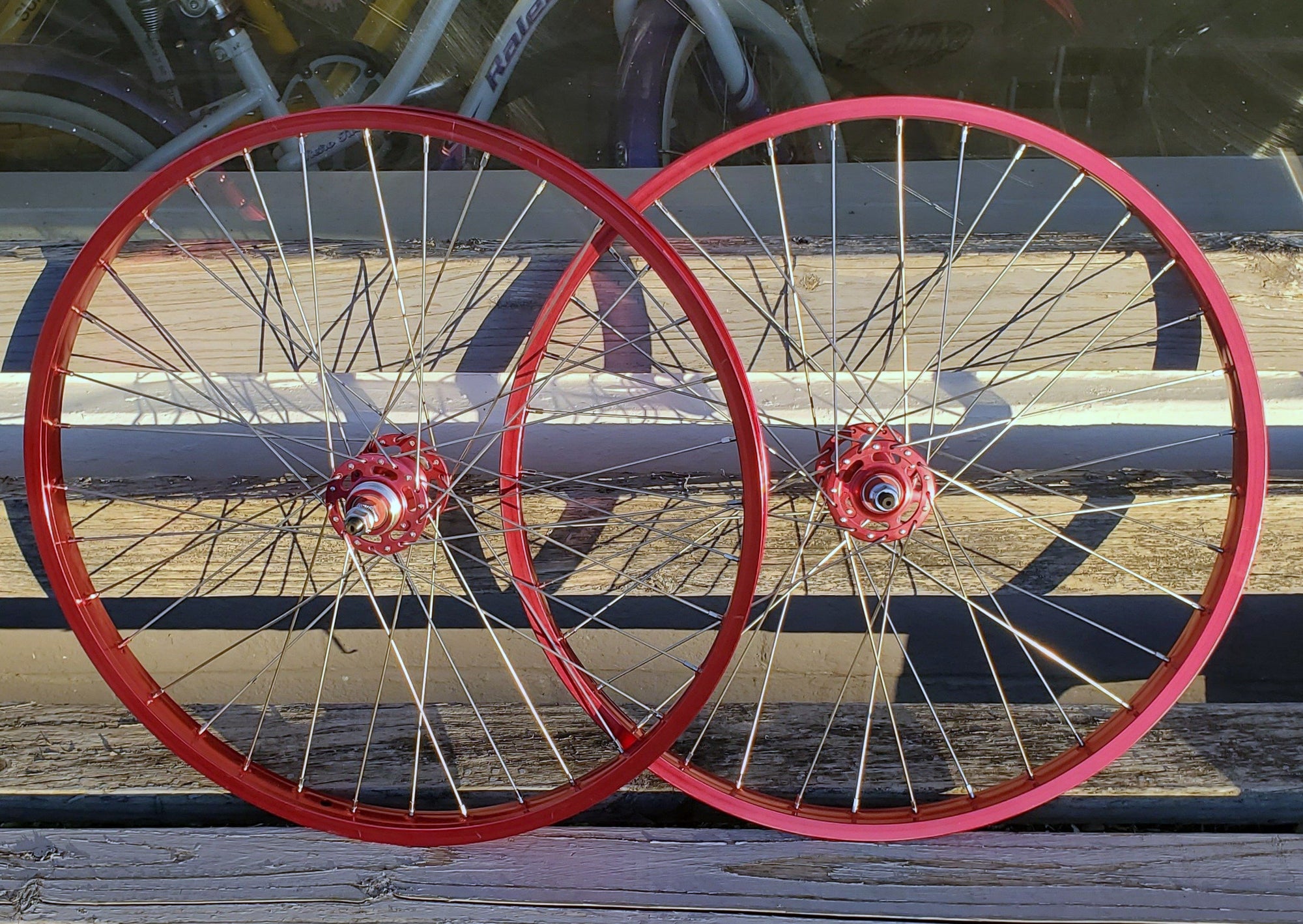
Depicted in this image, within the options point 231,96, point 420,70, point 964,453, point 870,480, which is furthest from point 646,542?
point 231,96

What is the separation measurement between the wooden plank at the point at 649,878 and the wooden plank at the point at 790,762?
57 mm

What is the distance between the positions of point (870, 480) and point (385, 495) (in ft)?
1.71

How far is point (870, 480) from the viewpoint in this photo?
94 centimetres

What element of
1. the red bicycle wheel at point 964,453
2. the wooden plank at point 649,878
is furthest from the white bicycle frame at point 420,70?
the wooden plank at point 649,878

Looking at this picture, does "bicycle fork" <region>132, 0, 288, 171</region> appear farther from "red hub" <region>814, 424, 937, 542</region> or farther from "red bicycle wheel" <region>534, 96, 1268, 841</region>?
"red hub" <region>814, 424, 937, 542</region>

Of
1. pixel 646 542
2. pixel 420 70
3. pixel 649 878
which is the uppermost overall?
pixel 420 70

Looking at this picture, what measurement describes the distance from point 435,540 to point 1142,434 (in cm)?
92

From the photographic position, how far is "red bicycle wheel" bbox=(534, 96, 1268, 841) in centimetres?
95

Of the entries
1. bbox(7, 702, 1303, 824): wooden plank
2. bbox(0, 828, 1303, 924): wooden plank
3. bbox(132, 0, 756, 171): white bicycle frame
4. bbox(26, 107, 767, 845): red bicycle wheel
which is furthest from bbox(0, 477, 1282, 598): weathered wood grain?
bbox(132, 0, 756, 171): white bicycle frame

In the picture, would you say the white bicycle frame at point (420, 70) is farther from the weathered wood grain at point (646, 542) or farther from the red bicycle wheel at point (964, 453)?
the weathered wood grain at point (646, 542)

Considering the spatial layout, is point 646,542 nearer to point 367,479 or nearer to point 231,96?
point 367,479

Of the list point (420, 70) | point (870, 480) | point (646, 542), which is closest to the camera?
point (870, 480)

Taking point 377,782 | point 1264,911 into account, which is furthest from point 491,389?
point 1264,911

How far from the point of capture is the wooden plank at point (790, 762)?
39.3 inches
